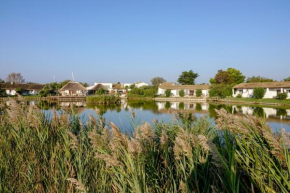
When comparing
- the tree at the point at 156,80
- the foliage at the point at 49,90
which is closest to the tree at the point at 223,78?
the tree at the point at 156,80

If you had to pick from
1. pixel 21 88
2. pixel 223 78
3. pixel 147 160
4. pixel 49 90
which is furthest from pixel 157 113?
pixel 21 88

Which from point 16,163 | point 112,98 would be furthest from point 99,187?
point 112,98

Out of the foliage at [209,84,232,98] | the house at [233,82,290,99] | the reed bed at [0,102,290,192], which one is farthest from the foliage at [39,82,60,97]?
the reed bed at [0,102,290,192]

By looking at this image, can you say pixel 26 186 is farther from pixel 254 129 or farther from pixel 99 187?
pixel 254 129

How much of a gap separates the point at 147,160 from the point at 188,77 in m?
81.5

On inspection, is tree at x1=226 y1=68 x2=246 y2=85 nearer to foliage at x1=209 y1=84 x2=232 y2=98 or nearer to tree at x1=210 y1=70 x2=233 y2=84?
tree at x1=210 y1=70 x2=233 y2=84

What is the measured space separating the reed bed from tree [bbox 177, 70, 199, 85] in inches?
3111

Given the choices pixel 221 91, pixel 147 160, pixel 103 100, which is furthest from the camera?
pixel 221 91

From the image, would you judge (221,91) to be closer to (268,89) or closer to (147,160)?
(268,89)

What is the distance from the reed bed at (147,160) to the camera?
59.0 inches

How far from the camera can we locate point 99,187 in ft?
7.26

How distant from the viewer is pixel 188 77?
268 feet

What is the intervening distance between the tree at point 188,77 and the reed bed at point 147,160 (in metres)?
79.0

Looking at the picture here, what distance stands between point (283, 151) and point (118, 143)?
1225 mm
